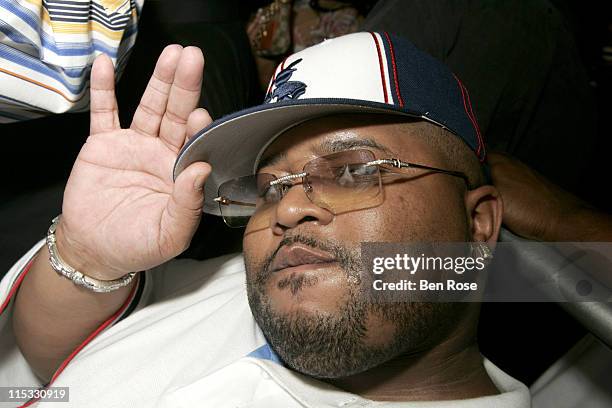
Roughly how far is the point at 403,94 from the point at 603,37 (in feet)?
5.69

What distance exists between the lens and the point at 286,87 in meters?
1.31

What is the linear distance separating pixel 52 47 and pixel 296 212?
692 mm

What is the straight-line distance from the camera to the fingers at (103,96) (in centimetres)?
129

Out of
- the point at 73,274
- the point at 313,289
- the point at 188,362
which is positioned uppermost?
the point at 313,289

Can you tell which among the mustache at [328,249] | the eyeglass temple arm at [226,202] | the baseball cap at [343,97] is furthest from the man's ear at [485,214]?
the eyeglass temple arm at [226,202]

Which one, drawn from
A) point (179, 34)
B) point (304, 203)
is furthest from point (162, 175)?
point (179, 34)

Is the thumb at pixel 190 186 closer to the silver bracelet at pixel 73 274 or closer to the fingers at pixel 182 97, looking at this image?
the fingers at pixel 182 97

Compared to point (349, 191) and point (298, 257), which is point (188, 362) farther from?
point (349, 191)

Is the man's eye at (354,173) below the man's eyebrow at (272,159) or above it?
above

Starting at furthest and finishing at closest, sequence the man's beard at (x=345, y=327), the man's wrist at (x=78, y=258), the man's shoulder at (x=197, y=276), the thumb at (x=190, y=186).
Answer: the man's shoulder at (x=197, y=276) < the man's wrist at (x=78, y=258) < the thumb at (x=190, y=186) < the man's beard at (x=345, y=327)

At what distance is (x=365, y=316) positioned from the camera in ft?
3.66

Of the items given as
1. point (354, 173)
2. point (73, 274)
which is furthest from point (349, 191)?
point (73, 274)

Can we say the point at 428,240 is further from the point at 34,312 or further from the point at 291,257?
the point at 34,312

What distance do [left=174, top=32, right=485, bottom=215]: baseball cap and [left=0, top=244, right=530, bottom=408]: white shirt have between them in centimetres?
44
